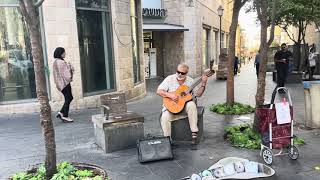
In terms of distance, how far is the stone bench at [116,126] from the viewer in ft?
18.3

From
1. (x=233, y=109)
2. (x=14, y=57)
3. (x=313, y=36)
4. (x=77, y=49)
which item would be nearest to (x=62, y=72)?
(x=77, y=49)

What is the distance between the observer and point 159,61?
70.9 feet

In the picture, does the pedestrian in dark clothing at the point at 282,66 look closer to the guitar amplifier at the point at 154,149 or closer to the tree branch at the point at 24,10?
the guitar amplifier at the point at 154,149

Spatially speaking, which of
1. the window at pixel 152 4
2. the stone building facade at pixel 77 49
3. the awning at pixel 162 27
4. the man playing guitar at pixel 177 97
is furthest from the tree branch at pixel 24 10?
the window at pixel 152 4

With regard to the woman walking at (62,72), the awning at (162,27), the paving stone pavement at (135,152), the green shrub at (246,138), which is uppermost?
the awning at (162,27)

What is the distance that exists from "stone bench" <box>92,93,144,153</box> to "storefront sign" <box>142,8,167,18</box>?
1412cm

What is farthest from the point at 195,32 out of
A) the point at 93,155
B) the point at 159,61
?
the point at 93,155

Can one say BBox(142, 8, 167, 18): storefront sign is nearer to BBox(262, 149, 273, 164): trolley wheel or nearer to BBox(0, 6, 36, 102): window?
BBox(0, 6, 36, 102): window

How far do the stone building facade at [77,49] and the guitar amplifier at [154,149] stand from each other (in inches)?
185

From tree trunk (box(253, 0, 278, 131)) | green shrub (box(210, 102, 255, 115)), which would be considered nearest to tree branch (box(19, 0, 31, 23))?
tree trunk (box(253, 0, 278, 131))

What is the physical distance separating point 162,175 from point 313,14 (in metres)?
12.5

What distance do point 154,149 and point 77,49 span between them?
5041 mm

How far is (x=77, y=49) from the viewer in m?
9.33

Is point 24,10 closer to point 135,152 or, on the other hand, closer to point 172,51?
point 135,152
